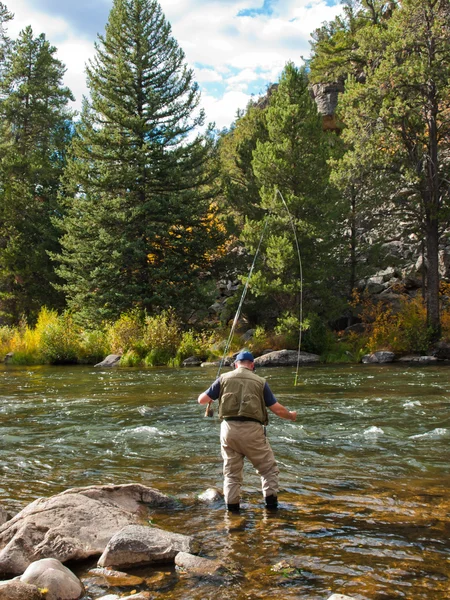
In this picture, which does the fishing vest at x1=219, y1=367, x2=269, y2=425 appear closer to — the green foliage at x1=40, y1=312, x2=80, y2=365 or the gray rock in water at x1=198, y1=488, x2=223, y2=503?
the gray rock in water at x1=198, y1=488, x2=223, y2=503

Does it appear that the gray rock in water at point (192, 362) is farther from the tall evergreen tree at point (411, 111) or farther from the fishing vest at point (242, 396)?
the fishing vest at point (242, 396)

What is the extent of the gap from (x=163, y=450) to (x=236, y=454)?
9.35 feet

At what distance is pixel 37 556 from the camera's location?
4.58 metres

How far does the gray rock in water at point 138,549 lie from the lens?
15.0 ft

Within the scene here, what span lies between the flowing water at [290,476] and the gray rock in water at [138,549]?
6.4 inches

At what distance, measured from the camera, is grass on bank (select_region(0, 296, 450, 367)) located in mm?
24141

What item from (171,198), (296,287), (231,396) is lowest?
(231,396)

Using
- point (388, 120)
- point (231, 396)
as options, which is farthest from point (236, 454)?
point (388, 120)

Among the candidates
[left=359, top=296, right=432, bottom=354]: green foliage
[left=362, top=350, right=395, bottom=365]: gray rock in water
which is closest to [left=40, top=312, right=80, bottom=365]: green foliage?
[left=362, top=350, right=395, bottom=365]: gray rock in water

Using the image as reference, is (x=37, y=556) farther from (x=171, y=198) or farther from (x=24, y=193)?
(x=24, y=193)

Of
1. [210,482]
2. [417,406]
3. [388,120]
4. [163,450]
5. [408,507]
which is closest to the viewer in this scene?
[408,507]

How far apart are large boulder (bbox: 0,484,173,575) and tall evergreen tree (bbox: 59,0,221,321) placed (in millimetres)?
21526

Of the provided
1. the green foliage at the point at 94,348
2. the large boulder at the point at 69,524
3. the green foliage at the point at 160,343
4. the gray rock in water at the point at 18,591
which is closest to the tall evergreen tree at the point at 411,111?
the green foliage at the point at 160,343

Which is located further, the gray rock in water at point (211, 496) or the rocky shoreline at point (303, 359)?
the rocky shoreline at point (303, 359)
